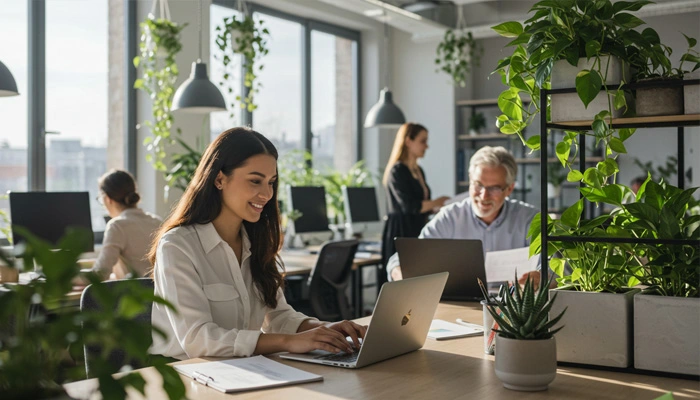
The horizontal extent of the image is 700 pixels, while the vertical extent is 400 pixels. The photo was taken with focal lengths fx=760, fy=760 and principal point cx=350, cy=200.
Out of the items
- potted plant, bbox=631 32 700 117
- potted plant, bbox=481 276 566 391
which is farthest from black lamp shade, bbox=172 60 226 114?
potted plant, bbox=481 276 566 391

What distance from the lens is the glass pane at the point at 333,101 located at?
7.75 m

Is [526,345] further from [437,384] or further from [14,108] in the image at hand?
[14,108]

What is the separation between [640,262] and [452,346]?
53 centimetres

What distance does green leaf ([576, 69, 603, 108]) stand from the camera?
1646mm

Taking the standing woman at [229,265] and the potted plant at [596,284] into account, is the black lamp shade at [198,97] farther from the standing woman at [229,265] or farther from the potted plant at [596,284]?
the potted plant at [596,284]

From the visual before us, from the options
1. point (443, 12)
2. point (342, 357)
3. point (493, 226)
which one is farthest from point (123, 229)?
point (443, 12)

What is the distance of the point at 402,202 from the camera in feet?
18.9

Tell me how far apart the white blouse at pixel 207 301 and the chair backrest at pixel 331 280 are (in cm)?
218

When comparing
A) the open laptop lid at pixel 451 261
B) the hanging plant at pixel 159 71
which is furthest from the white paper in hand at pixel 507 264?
the hanging plant at pixel 159 71

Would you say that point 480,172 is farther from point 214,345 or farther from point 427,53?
point 427,53

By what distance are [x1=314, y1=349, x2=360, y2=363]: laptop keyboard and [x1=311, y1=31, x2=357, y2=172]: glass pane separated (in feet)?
18.8

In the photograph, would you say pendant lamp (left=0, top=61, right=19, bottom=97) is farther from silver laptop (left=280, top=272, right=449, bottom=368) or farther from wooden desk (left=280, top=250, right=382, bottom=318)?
silver laptop (left=280, top=272, right=449, bottom=368)

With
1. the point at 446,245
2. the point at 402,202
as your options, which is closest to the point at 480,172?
the point at 446,245

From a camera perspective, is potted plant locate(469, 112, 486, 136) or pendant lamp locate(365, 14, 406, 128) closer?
pendant lamp locate(365, 14, 406, 128)
